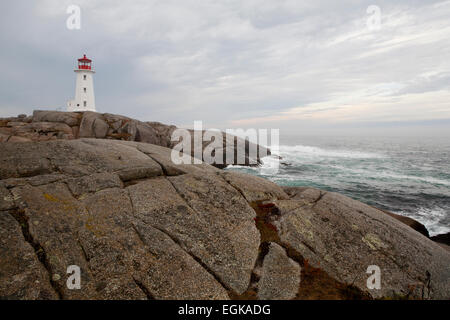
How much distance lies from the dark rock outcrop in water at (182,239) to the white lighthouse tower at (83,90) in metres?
52.2

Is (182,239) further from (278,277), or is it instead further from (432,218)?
(432,218)

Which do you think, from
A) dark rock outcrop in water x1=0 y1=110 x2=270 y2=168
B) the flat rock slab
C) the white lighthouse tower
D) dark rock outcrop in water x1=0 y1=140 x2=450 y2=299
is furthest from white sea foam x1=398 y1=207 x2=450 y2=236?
the white lighthouse tower

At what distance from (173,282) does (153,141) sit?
4404 cm

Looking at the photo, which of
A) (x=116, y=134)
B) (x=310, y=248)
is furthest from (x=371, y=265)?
(x=116, y=134)

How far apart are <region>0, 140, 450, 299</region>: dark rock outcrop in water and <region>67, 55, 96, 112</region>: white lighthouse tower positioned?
2054 inches

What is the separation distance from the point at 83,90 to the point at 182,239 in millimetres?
64780

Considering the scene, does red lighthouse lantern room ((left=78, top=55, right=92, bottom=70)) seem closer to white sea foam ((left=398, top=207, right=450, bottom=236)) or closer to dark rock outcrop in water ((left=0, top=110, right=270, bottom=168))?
dark rock outcrop in water ((left=0, top=110, right=270, bottom=168))

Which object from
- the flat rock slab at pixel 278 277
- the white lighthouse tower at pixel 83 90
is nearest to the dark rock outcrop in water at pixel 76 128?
the white lighthouse tower at pixel 83 90

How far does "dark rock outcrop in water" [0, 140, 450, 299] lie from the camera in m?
7.89

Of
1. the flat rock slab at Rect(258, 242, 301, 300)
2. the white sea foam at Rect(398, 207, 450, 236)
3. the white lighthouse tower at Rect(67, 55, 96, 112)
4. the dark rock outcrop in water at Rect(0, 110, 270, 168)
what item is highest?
the white lighthouse tower at Rect(67, 55, 96, 112)

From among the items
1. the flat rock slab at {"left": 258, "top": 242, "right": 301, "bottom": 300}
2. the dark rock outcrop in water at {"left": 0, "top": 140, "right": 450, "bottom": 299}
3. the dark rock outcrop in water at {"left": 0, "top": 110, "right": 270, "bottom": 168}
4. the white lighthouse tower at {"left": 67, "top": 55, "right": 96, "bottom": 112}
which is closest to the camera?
the dark rock outcrop in water at {"left": 0, "top": 140, "right": 450, "bottom": 299}

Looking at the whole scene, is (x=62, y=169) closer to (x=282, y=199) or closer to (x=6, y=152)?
(x=6, y=152)

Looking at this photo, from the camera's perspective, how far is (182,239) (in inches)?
388

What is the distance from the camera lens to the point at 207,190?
13.6 meters
